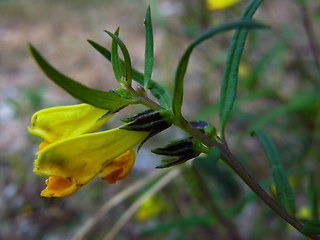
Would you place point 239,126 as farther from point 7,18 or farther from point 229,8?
point 7,18

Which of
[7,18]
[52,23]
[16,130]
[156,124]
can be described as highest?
[7,18]

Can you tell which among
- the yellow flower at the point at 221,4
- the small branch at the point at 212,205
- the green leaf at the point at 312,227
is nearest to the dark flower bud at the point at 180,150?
the green leaf at the point at 312,227

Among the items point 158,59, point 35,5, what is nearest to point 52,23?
point 35,5

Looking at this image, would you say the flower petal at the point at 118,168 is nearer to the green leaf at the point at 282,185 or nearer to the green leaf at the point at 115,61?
the green leaf at the point at 115,61

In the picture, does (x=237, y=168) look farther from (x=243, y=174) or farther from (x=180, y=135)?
(x=180, y=135)

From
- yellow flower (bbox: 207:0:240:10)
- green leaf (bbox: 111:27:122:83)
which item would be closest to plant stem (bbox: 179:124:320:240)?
green leaf (bbox: 111:27:122:83)

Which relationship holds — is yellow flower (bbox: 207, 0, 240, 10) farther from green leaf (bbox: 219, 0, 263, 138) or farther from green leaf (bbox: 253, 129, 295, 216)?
green leaf (bbox: 253, 129, 295, 216)
